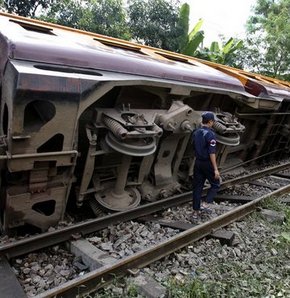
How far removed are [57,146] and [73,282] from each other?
1.56 m

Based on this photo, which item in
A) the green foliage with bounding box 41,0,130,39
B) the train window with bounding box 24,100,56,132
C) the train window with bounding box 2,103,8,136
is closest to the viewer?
the train window with bounding box 24,100,56,132

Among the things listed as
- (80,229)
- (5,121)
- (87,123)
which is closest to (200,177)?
(87,123)

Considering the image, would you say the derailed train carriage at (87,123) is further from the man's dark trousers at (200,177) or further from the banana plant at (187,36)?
the banana plant at (187,36)

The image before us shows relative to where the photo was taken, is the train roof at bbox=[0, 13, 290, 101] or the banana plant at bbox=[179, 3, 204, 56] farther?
the banana plant at bbox=[179, 3, 204, 56]

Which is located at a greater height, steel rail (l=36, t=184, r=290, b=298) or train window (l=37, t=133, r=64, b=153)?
train window (l=37, t=133, r=64, b=153)

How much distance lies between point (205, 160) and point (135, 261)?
2.20 m

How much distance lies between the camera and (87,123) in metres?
4.33

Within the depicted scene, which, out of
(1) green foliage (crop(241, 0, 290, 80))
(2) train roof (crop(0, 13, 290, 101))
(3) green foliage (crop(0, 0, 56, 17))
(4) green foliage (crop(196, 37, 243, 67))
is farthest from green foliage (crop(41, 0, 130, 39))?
(2) train roof (crop(0, 13, 290, 101))

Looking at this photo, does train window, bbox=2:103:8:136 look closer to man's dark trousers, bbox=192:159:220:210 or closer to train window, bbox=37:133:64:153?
train window, bbox=37:133:64:153

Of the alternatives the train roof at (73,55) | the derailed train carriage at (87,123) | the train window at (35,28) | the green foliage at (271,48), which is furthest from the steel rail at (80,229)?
the green foliage at (271,48)

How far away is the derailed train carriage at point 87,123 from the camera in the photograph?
3414mm

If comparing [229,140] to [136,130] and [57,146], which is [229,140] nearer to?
[136,130]

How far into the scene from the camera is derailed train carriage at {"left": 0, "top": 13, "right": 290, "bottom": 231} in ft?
11.2

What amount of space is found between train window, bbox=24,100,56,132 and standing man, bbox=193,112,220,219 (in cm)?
212
